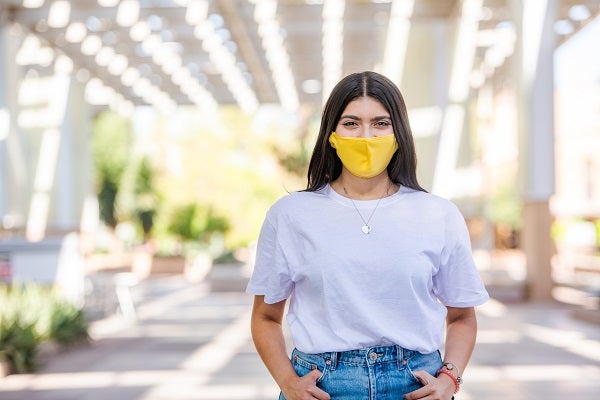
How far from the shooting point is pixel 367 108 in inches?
91.4

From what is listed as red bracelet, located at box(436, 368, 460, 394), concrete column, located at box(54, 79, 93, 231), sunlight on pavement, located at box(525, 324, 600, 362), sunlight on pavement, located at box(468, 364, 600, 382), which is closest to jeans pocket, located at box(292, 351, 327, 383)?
red bracelet, located at box(436, 368, 460, 394)

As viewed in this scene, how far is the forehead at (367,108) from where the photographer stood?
232 centimetres

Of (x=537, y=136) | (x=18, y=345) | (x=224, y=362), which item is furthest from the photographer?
(x=537, y=136)

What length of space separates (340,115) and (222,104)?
32.6 m

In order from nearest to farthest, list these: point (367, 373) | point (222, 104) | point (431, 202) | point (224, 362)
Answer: point (367, 373), point (431, 202), point (224, 362), point (222, 104)

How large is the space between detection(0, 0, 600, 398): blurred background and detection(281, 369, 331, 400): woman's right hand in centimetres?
525

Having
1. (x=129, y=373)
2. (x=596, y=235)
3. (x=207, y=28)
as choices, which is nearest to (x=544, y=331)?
(x=129, y=373)

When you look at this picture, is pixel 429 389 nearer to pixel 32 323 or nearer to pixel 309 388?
pixel 309 388

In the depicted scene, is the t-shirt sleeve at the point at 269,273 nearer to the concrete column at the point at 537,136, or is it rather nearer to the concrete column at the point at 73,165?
the concrete column at the point at 537,136

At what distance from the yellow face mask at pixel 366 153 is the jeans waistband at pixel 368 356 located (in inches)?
16.9

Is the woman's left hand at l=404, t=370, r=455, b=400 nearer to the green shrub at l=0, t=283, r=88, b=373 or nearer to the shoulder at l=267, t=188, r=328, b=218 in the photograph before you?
the shoulder at l=267, t=188, r=328, b=218

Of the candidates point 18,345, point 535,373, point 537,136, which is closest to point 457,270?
point 535,373

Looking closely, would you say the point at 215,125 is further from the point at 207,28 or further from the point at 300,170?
the point at 207,28

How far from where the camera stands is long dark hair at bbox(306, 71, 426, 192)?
2.33 m
